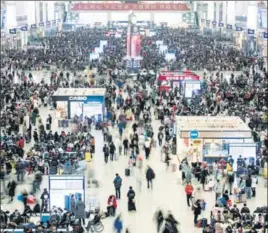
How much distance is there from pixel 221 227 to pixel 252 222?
0.90 metres

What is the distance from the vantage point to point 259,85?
39.2m

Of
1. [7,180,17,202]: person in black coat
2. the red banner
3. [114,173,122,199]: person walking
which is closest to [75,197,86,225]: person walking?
[114,173,122,199]: person walking

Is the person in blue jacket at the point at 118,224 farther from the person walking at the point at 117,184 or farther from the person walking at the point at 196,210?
the person walking at the point at 117,184

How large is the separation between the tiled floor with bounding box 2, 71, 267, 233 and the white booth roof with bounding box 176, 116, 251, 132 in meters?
1.62

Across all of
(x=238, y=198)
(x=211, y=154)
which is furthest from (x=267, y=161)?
(x=238, y=198)

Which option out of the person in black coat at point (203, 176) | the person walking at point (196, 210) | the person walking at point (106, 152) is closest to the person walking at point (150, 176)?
the person in black coat at point (203, 176)

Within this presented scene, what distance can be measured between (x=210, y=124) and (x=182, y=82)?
42.5 ft

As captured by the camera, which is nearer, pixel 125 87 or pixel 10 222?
pixel 10 222

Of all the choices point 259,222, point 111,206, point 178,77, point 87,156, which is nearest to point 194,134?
point 87,156

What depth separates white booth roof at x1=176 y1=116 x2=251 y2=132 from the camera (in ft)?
74.3

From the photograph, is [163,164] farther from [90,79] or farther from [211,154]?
[90,79]

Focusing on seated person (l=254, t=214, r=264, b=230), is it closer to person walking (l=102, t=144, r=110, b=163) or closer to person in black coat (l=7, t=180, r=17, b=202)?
person in black coat (l=7, t=180, r=17, b=202)

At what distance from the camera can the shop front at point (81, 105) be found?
96.2ft

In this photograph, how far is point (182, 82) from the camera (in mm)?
36219
